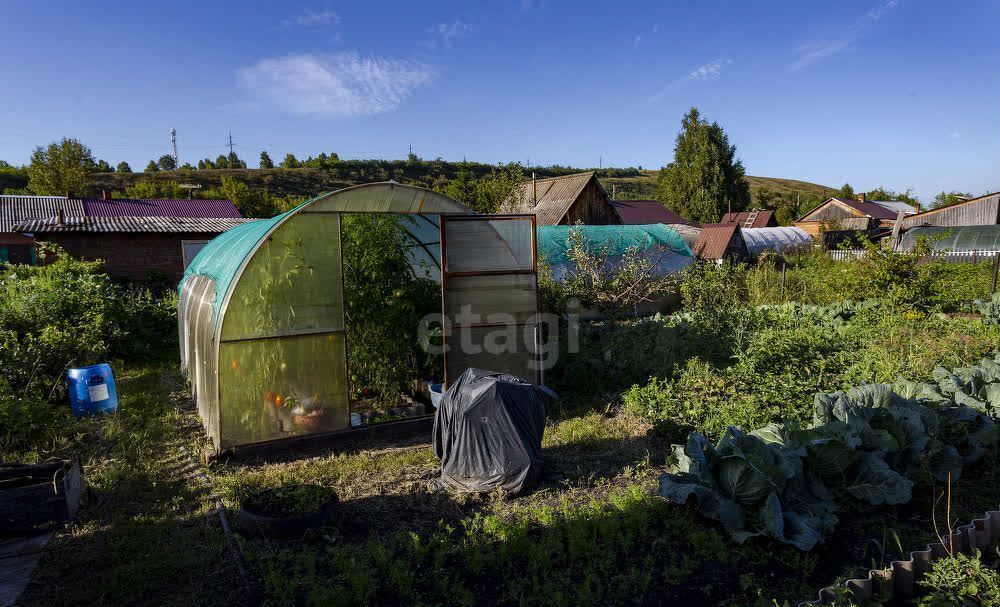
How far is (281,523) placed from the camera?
421 centimetres

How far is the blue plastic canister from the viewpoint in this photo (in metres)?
7.42

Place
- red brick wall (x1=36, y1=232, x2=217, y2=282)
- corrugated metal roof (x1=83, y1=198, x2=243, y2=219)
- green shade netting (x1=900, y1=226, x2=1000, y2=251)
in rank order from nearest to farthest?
1. red brick wall (x1=36, y1=232, x2=217, y2=282)
2. green shade netting (x1=900, y1=226, x2=1000, y2=251)
3. corrugated metal roof (x1=83, y1=198, x2=243, y2=219)

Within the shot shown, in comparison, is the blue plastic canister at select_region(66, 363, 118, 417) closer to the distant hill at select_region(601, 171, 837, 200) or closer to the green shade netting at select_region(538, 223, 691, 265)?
the green shade netting at select_region(538, 223, 691, 265)

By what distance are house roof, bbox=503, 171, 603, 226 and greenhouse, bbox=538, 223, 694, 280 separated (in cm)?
526

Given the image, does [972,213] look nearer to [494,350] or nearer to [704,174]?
[704,174]

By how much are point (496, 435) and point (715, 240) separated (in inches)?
615

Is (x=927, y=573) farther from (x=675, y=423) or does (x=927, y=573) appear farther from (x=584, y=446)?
(x=584, y=446)

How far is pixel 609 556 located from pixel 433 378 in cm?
422

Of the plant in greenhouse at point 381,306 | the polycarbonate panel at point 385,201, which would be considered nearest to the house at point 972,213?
the polycarbonate panel at point 385,201

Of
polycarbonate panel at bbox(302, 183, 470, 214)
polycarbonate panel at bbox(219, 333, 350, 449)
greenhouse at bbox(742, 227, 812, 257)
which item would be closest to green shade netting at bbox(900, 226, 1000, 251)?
greenhouse at bbox(742, 227, 812, 257)

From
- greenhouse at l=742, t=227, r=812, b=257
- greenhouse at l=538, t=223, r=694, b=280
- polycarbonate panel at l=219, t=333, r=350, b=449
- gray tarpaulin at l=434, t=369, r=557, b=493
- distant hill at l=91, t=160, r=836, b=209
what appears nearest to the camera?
gray tarpaulin at l=434, t=369, r=557, b=493

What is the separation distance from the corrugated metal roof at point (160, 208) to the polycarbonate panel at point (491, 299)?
2120cm

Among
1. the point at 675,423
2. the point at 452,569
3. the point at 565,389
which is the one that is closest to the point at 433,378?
the point at 565,389

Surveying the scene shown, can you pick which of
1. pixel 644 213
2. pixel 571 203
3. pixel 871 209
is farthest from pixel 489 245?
pixel 871 209
